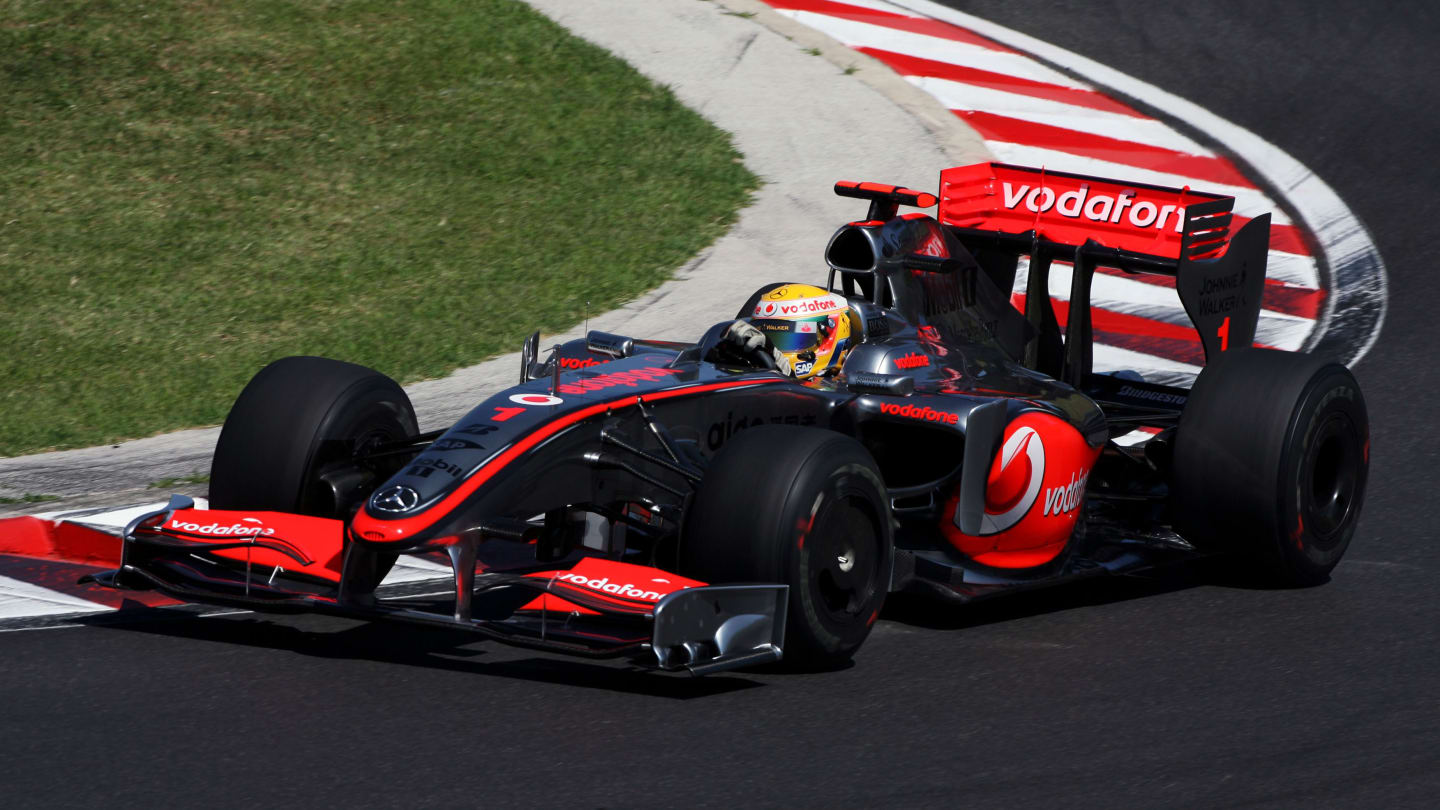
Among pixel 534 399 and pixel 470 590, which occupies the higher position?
pixel 534 399

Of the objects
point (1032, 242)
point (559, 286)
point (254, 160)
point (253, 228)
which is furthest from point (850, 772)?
point (254, 160)

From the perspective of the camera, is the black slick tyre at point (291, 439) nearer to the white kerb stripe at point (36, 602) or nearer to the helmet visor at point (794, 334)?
the white kerb stripe at point (36, 602)

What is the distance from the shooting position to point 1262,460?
251 inches

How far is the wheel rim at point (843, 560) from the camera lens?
5.40 metres

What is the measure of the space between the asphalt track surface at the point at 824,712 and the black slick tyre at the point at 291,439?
0.41m

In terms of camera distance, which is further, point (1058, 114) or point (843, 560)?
point (1058, 114)

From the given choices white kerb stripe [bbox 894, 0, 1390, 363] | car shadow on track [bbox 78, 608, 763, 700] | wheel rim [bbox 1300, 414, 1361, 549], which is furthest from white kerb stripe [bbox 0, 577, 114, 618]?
white kerb stripe [bbox 894, 0, 1390, 363]

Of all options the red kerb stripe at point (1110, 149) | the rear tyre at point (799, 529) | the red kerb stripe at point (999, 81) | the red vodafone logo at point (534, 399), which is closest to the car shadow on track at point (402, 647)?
the rear tyre at point (799, 529)

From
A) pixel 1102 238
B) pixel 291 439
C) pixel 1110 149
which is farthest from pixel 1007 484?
pixel 1110 149

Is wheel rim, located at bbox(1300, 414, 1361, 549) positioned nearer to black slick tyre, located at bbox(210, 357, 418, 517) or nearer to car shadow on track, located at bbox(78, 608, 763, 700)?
car shadow on track, located at bbox(78, 608, 763, 700)

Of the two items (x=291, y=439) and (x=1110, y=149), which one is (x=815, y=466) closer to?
(x=291, y=439)

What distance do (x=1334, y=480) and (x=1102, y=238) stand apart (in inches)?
56.6

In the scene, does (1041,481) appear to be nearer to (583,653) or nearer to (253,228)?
(583,653)

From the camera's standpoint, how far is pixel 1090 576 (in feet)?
20.8
